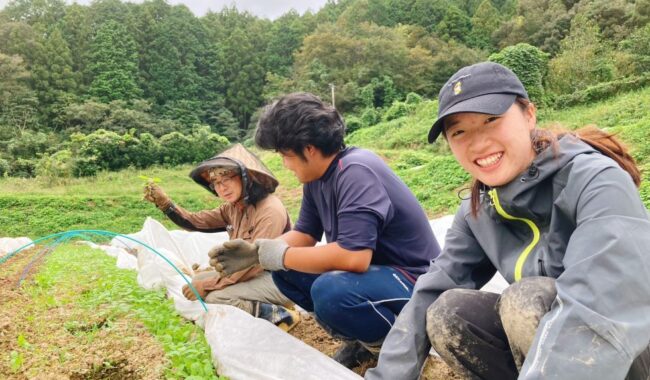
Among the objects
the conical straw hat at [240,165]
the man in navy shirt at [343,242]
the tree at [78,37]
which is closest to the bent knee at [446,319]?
the man in navy shirt at [343,242]

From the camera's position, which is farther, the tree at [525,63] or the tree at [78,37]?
the tree at [78,37]

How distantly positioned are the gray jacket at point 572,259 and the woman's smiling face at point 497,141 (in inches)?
1.7

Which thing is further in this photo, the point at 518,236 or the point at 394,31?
the point at 394,31

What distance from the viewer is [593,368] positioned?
0.91 metres

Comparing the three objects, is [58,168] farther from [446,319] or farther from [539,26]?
[539,26]

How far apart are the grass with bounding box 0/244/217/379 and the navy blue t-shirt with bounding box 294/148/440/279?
739 mm

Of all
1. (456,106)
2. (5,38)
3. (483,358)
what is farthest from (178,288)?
(5,38)

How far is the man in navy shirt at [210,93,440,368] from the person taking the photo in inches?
70.2

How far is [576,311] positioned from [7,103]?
107ft

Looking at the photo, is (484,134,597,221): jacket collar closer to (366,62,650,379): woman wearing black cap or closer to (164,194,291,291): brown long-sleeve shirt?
(366,62,650,379): woman wearing black cap

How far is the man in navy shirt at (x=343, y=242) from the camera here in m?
1.78

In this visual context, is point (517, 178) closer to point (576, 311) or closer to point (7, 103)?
point (576, 311)

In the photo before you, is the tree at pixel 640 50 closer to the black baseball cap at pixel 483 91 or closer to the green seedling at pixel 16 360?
the black baseball cap at pixel 483 91

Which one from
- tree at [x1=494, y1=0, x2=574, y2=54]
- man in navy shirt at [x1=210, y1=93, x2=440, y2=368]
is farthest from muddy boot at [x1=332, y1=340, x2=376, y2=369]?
tree at [x1=494, y1=0, x2=574, y2=54]
